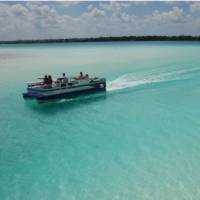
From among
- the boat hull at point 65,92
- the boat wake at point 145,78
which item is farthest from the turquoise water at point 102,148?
the boat wake at point 145,78

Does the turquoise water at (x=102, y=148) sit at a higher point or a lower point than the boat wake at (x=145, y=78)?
higher

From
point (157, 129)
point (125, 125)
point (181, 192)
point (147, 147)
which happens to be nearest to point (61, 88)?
point (125, 125)

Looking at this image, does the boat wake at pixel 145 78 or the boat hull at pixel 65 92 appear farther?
the boat wake at pixel 145 78

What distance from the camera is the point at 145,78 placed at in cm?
2208

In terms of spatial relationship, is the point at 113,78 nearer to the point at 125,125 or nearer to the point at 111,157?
the point at 125,125

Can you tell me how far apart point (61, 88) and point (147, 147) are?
24.9 ft

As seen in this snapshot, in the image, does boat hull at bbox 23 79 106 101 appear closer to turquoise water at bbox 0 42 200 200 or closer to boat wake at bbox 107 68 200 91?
turquoise water at bbox 0 42 200 200

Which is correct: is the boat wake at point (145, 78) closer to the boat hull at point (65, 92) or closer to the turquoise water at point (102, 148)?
the boat hull at point (65, 92)

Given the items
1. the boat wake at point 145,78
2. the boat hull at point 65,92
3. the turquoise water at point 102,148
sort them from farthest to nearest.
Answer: the boat wake at point 145,78, the boat hull at point 65,92, the turquoise water at point 102,148

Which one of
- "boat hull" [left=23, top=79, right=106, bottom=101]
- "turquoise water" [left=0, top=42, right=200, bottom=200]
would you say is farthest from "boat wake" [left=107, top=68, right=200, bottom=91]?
"turquoise water" [left=0, top=42, right=200, bottom=200]

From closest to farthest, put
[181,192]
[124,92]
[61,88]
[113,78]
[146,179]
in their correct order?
1. [181,192]
2. [146,179]
3. [61,88]
4. [124,92]
5. [113,78]

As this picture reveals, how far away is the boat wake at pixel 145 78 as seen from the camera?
19.7 m

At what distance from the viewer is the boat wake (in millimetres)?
19719

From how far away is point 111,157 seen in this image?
8930mm
